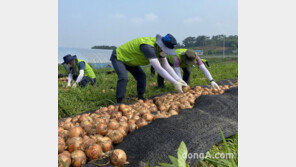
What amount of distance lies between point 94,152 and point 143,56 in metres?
1.80

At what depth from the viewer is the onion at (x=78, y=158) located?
3.78 feet

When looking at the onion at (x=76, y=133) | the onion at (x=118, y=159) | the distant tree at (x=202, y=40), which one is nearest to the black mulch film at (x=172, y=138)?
the onion at (x=118, y=159)

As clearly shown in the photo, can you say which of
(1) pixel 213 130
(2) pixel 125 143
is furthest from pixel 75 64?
(1) pixel 213 130

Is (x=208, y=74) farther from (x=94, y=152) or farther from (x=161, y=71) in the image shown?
(x=94, y=152)

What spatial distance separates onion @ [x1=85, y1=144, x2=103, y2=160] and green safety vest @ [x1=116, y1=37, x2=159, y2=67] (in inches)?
65.9

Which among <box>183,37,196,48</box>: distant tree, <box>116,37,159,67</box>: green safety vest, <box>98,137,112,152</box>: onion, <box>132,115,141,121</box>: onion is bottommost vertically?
<box>98,137,112,152</box>: onion

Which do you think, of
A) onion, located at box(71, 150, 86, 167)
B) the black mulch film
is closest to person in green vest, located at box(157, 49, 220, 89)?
the black mulch film

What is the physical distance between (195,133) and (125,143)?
444 mm

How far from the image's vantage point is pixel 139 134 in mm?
1359

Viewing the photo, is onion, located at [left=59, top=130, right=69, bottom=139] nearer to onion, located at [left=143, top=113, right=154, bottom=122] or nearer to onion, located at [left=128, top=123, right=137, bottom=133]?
onion, located at [left=128, top=123, right=137, bottom=133]

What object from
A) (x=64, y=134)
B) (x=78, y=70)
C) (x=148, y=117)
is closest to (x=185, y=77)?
(x=78, y=70)

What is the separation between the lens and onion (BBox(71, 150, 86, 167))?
115 cm

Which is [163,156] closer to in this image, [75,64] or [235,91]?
[235,91]

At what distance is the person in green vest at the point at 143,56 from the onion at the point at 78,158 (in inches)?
64.1
